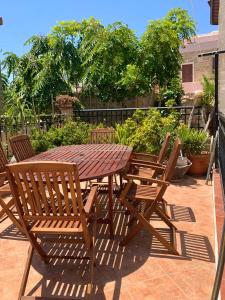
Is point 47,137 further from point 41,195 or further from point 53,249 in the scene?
point 41,195

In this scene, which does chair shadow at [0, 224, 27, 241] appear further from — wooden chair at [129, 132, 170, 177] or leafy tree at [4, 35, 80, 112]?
leafy tree at [4, 35, 80, 112]

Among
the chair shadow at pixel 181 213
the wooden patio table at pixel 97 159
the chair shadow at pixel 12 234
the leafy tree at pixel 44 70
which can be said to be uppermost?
the leafy tree at pixel 44 70

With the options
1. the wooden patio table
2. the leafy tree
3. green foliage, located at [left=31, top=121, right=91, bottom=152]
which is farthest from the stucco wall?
the wooden patio table

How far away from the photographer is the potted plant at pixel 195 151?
5.56m

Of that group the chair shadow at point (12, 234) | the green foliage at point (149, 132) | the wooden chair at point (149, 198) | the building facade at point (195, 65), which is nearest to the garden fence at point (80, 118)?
the green foliage at point (149, 132)

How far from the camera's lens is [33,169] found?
2.15 m

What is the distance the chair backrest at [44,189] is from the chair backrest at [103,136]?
3.20 meters

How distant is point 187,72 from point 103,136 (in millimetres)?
19585

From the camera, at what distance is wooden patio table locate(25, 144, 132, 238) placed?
2850 millimetres

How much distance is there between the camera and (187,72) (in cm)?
2336

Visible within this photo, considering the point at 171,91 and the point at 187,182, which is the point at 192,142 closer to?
the point at 187,182

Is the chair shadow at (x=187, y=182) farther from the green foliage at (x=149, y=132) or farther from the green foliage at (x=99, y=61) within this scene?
the green foliage at (x=99, y=61)

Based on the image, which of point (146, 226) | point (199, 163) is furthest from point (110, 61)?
A: point (146, 226)

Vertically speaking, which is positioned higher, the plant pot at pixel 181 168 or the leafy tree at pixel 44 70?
the leafy tree at pixel 44 70
